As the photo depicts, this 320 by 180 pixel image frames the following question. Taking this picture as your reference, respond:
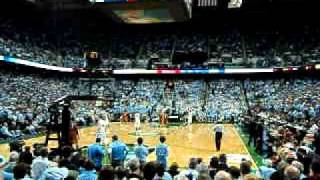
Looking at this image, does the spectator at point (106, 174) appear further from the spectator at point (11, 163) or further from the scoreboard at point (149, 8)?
the scoreboard at point (149, 8)

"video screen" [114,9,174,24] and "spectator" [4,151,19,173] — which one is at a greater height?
"video screen" [114,9,174,24]

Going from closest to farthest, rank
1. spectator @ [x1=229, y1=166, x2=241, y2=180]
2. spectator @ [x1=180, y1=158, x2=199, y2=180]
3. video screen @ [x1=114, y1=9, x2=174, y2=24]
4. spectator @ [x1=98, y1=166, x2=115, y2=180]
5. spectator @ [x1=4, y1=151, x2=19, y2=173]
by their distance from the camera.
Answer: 1. spectator @ [x1=98, y1=166, x2=115, y2=180]
2. spectator @ [x1=229, y1=166, x2=241, y2=180]
3. spectator @ [x1=180, y1=158, x2=199, y2=180]
4. spectator @ [x1=4, y1=151, x2=19, y2=173]
5. video screen @ [x1=114, y1=9, x2=174, y2=24]

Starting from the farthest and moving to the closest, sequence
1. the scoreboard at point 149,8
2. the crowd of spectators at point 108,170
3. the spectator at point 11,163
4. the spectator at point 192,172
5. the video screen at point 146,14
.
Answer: the video screen at point 146,14 → the scoreboard at point 149,8 → the spectator at point 11,163 → the spectator at point 192,172 → the crowd of spectators at point 108,170

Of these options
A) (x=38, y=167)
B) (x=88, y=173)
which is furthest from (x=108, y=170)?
(x=38, y=167)

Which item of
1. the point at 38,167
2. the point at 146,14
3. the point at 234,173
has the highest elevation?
the point at 146,14

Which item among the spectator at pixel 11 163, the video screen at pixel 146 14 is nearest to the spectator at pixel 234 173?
the spectator at pixel 11 163

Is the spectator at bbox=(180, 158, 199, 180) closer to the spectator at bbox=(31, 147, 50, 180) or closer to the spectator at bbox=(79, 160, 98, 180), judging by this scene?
the spectator at bbox=(79, 160, 98, 180)

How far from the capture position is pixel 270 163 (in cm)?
1114

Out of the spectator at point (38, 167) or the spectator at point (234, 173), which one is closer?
the spectator at point (234, 173)

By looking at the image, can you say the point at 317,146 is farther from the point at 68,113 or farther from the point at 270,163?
the point at 68,113

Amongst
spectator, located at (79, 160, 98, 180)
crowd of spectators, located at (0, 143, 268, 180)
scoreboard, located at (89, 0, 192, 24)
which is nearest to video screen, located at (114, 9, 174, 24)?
scoreboard, located at (89, 0, 192, 24)

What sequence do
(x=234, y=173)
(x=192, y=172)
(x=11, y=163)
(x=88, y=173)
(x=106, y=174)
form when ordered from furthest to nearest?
(x=11, y=163), (x=192, y=172), (x=88, y=173), (x=234, y=173), (x=106, y=174)

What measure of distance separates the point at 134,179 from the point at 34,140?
2033 centimetres

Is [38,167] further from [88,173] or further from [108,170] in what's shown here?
[108,170]
